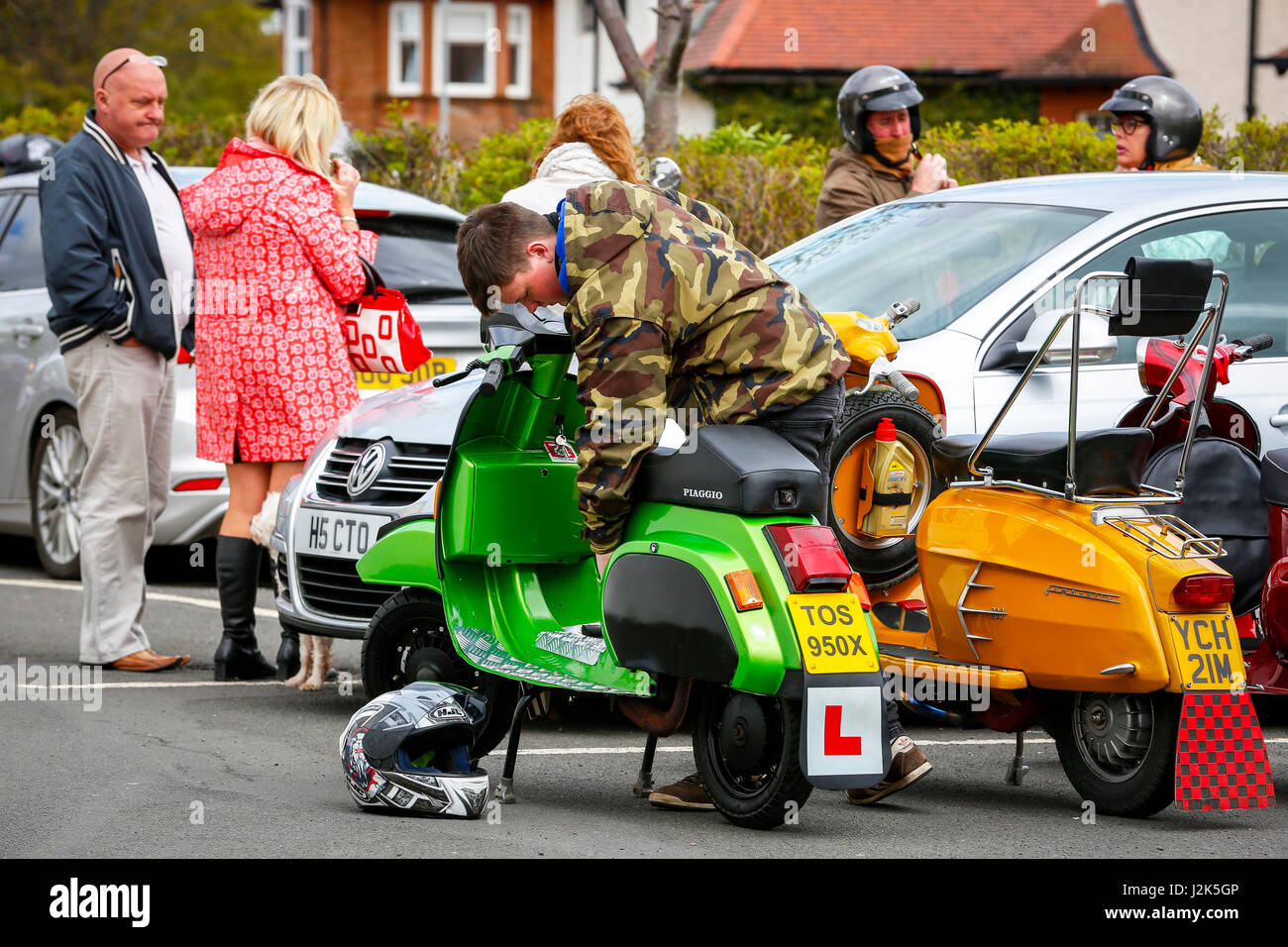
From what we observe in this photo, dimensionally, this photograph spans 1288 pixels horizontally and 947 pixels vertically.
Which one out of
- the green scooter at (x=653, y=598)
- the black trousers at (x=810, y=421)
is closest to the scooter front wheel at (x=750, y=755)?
the green scooter at (x=653, y=598)

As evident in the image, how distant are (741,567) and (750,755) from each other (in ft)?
1.63

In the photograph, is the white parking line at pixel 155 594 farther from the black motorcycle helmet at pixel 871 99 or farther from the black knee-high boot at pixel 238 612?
the black motorcycle helmet at pixel 871 99

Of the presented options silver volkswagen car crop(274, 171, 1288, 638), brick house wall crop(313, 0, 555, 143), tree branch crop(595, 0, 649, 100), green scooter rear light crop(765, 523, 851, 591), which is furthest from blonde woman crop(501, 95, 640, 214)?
brick house wall crop(313, 0, 555, 143)

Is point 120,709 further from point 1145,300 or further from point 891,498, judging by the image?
point 1145,300

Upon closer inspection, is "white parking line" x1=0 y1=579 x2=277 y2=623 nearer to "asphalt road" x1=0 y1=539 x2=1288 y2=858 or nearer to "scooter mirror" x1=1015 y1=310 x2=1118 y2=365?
"asphalt road" x1=0 y1=539 x2=1288 y2=858

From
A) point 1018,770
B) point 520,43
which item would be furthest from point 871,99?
point 520,43

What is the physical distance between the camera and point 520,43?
→ 46.2 meters

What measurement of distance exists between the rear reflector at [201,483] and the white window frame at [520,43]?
3756 cm

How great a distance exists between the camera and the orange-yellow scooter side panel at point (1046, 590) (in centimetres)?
513

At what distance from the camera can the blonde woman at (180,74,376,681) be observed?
739 cm

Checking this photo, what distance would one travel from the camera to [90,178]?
7.53 metres

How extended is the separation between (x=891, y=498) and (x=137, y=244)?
3.23m

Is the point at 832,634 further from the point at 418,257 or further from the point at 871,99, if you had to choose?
the point at 418,257

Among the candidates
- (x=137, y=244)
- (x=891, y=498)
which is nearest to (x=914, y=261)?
(x=891, y=498)
